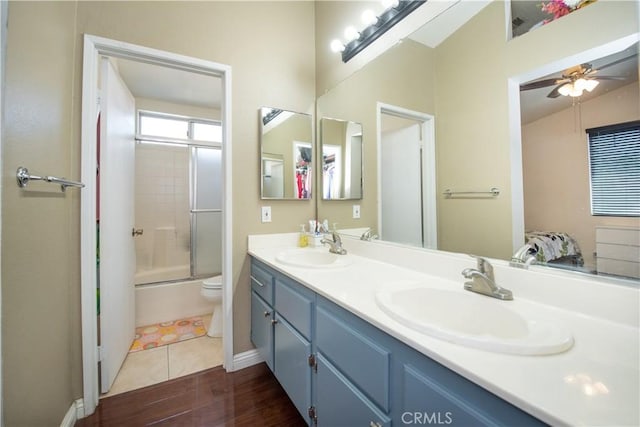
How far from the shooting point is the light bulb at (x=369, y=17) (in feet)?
4.98

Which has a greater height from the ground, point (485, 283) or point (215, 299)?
point (485, 283)

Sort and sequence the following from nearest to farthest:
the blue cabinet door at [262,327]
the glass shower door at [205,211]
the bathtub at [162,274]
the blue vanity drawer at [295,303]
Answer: the blue vanity drawer at [295,303] → the blue cabinet door at [262,327] → the bathtub at [162,274] → the glass shower door at [205,211]

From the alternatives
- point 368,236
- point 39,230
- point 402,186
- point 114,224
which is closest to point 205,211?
point 114,224

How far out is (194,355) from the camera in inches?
75.4

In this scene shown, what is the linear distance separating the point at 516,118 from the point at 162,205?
3.44m

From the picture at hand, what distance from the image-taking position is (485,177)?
0.99m

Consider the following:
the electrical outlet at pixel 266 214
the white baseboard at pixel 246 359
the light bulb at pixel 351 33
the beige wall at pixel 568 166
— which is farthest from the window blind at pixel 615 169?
the white baseboard at pixel 246 359

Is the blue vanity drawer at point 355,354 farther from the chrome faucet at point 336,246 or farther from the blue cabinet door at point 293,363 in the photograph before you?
the chrome faucet at point 336,246

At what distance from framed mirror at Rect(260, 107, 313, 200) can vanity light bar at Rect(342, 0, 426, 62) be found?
0.55 meters

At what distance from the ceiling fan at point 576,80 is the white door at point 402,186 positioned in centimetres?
52

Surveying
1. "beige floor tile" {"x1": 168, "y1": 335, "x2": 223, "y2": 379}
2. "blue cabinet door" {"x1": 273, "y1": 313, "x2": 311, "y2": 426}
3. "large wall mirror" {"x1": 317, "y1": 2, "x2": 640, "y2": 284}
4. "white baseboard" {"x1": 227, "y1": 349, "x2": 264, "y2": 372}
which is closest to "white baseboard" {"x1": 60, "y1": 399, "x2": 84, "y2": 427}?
"beige floor tile" {"x1": 168, "y1": 335, "x2": 223, "y2": 379}

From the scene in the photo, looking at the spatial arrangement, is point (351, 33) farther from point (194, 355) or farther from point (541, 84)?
point (194, 355)

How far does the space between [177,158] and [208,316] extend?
1.92 m

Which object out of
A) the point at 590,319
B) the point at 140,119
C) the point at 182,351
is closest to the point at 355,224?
the point at 590,319
